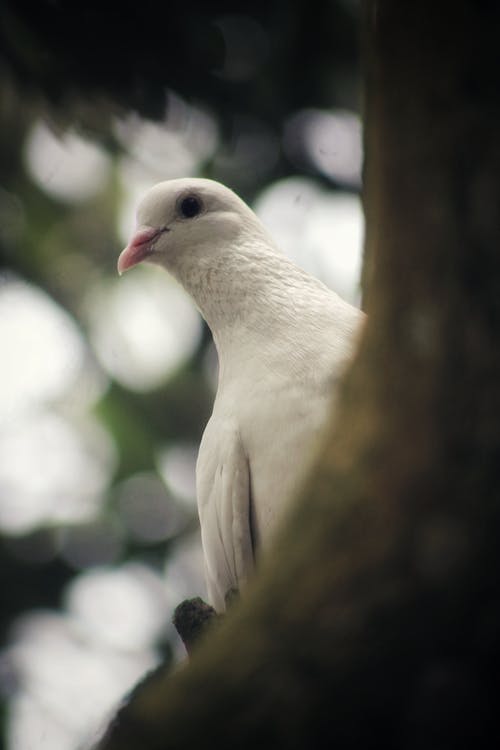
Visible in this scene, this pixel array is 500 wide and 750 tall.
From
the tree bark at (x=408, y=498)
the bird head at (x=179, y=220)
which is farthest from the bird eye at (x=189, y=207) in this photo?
the tree bark at (x=408, y=498)

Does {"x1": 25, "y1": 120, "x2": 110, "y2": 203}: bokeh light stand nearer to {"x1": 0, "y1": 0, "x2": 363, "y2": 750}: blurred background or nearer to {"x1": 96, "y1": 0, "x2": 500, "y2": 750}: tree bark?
{"x1": 0, "y1": 0, "x2": 363, "y2": 750}: blurred background

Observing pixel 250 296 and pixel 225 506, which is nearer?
pixel 225 506

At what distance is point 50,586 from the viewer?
235 inches

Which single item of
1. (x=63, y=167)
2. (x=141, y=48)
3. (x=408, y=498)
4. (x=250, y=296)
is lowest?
(x=408, y=498)

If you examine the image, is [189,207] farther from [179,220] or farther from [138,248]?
[138,248]

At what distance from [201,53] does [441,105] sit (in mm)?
1981

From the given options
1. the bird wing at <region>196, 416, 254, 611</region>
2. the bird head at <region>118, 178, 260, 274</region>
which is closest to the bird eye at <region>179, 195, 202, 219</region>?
the bird head at <region>118, 178, 260, 274</region>

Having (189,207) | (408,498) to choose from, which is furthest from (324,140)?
(408,498)

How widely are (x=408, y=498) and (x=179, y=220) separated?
2.38m

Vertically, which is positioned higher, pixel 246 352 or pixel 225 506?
pixel 246 352

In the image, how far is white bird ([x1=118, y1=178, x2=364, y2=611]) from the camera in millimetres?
2887

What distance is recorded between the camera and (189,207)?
11.7 feet

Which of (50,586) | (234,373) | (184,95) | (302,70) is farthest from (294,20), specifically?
(50,586)

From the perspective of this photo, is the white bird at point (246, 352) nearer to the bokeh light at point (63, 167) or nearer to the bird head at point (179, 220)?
the bird head at point (179, 220)
